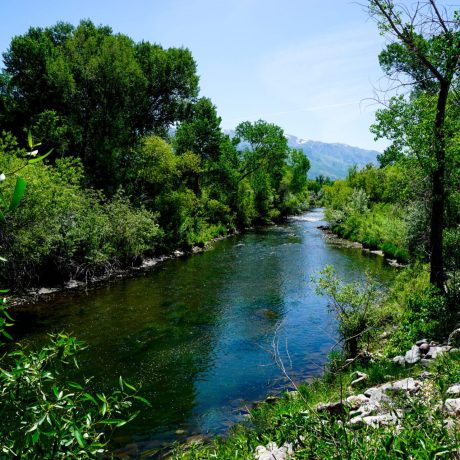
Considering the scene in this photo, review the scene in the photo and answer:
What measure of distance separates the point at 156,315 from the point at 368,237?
24.6 metres

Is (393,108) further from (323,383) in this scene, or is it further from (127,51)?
(127,51)

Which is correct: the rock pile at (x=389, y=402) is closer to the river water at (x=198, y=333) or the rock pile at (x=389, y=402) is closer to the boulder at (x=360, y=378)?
the boulder at (x=360, y=378)

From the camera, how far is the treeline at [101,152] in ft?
70.7

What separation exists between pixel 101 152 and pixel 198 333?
21993 mm

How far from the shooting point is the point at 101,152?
33375mm

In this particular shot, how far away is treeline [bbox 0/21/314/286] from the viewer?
2156 cm

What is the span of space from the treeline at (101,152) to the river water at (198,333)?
3164 mm

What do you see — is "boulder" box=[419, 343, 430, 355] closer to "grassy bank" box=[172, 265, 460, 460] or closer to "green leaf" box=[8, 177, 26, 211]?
"grassy bank" box=[172, 265, 460, 460]

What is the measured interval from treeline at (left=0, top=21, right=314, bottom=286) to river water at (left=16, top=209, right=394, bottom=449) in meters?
3.16

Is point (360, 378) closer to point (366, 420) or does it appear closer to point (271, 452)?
point (366, 420)

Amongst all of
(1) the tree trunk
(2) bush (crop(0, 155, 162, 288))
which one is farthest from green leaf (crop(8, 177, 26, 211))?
(2) bush (crop(0, 155, 162, 288))

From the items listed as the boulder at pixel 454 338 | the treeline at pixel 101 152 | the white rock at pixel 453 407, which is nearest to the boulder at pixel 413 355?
the boulder at pixel 454 338

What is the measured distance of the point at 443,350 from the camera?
10000 mm

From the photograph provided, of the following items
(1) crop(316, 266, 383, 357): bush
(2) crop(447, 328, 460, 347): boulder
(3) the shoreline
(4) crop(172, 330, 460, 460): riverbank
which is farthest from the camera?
(3) the shoreline
